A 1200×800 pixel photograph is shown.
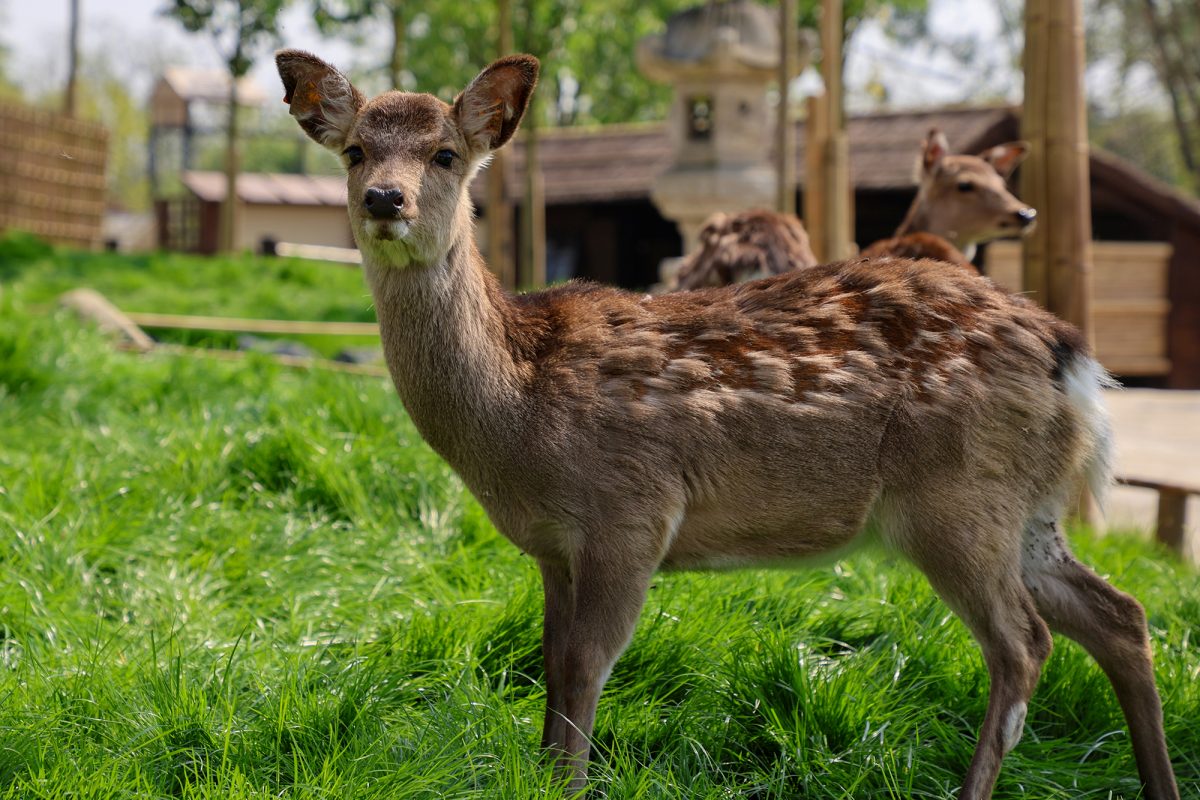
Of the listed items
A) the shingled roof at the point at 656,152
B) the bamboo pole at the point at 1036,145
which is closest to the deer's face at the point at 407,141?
the bamboo pole at the point at 1036,145

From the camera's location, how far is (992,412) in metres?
3.35

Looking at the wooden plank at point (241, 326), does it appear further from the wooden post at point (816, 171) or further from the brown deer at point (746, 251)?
the brown deer at point (746, 251)

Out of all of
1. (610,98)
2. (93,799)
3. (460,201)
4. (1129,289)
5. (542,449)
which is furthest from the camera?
(610,98)

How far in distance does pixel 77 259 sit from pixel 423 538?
36.4 feet

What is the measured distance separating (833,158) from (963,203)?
2.47 metres

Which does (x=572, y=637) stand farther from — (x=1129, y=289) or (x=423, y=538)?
(x=1129, y=289)

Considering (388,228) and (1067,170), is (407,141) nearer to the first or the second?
(388,228)

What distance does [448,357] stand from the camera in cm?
332

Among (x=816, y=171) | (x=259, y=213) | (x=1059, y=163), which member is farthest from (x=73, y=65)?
(x=1059, y=163)

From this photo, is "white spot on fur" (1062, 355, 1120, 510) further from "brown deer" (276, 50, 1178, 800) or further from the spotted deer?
the spotted deer

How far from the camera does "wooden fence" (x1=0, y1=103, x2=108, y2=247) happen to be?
59.4ft

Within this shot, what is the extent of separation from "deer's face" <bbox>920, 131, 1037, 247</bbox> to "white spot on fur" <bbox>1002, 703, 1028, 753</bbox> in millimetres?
3290

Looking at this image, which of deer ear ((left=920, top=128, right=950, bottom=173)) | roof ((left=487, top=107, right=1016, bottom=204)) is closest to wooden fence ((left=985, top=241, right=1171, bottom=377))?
roof ((left=487, top=107, right=1016, bottom=204))

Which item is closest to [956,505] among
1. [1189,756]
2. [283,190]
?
[1189,756]
